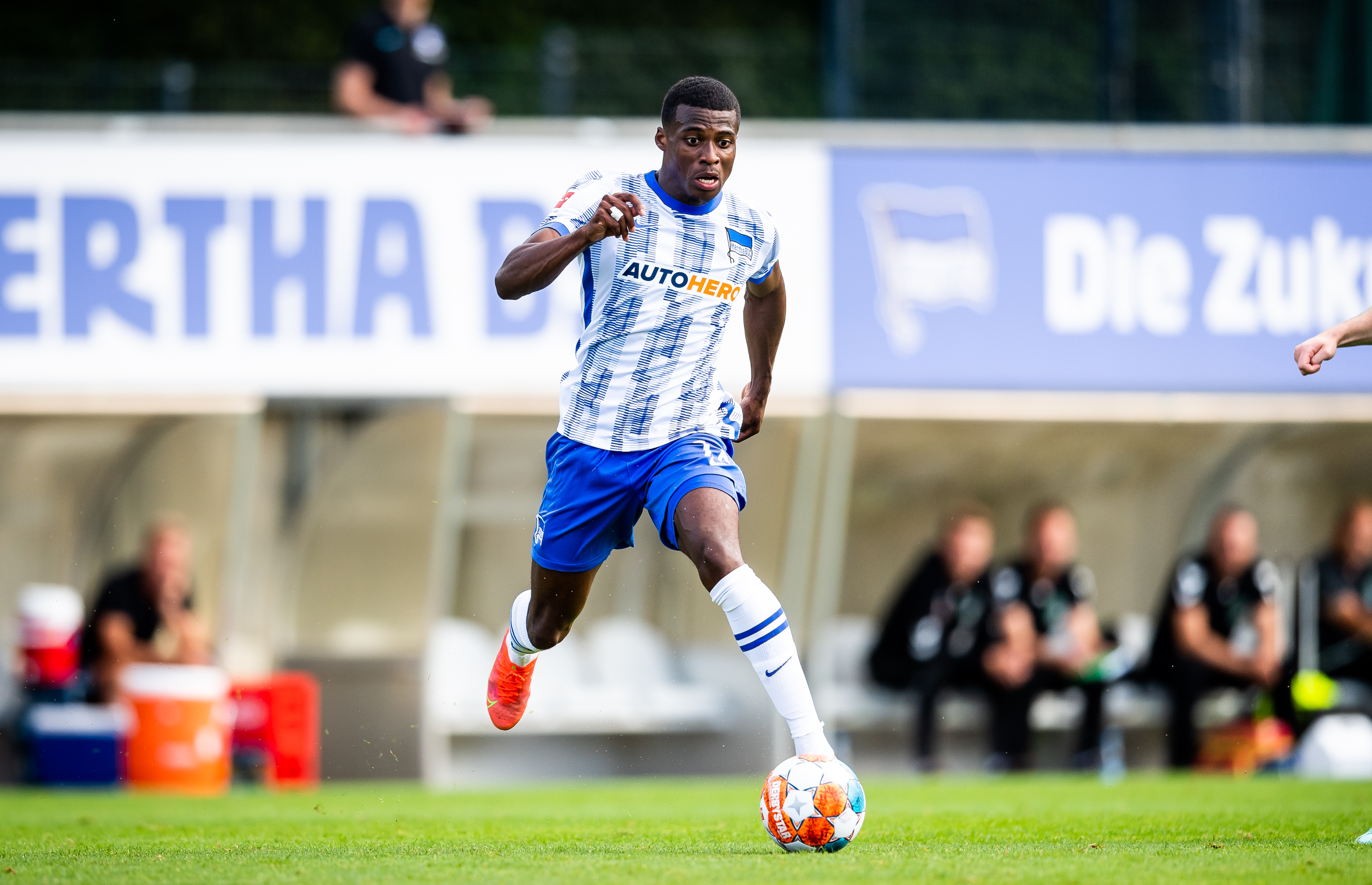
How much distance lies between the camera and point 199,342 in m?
10.3

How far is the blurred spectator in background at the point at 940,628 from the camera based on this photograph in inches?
427

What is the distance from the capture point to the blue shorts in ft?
17.5

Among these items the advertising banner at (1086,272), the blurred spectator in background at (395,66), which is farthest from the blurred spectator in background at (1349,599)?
the blurred spectator in background at (395,66)

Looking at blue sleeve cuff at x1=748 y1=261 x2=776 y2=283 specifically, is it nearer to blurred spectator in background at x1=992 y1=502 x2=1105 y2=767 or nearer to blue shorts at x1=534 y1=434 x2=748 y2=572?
blue shorts at x1=534 y1=434 x2=748 y2=572

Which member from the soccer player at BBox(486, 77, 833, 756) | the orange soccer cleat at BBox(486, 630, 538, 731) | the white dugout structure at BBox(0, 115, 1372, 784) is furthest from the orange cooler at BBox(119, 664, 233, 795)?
the soccer player at BBox(486, 77, 833, 756)

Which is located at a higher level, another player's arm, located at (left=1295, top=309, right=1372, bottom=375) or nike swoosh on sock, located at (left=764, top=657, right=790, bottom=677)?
another player's arm, located at (left=1295, top=309, right=1372, bottom=375)

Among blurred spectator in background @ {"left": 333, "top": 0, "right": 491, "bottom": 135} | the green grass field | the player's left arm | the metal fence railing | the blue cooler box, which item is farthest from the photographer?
the metal fence railing

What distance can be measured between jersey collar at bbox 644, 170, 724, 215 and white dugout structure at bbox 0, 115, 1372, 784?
4935mm

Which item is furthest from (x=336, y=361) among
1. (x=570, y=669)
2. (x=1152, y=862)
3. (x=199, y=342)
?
(x=1152, y=862)

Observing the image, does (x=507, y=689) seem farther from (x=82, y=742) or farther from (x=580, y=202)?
(x=82, y=742)

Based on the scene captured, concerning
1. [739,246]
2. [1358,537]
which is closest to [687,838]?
[739,246]

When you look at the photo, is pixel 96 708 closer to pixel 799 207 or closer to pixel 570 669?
pixel 570 669

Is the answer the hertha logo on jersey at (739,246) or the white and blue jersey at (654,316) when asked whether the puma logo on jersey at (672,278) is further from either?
the hertha logo on jersey at (739,246)

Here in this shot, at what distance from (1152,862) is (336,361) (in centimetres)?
687
